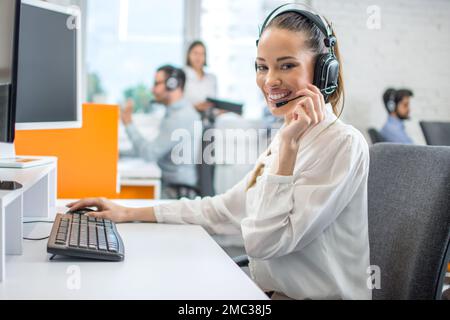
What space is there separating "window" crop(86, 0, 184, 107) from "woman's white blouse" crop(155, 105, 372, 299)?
3136mm

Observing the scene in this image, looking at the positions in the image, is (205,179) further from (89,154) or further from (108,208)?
(108,208)

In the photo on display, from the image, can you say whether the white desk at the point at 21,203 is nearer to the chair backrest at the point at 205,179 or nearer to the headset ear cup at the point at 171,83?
the chair backrest at the point at 205,179

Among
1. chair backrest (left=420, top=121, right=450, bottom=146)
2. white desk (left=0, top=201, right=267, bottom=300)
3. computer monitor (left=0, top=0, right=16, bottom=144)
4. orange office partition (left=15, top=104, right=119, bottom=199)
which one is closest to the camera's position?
white desk (left=0, top=201, right=267, bottom=300)

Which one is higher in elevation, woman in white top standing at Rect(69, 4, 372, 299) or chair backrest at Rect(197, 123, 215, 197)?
woman in white top standing at Rect(69, 4, 372, 299)

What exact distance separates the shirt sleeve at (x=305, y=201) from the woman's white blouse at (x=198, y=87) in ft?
8.75

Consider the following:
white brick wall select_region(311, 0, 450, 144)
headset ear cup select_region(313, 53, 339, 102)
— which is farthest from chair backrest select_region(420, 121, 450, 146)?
white brick wall select_region(311, 0, 450, 144)

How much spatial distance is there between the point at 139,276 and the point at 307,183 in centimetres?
34

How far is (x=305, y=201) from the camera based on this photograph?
97 cm

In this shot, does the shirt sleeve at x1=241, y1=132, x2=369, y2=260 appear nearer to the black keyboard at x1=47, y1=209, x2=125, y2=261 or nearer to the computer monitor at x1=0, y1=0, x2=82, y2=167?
the black keyboard at x1=47, y1=209, x2=125, y2=261

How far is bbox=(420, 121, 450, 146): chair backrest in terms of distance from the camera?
2365mm

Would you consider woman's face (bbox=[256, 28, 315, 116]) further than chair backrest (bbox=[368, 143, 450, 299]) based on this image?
Yes

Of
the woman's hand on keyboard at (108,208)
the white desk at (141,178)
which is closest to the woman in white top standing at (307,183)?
the woman's hand on keyboard at (108,208)

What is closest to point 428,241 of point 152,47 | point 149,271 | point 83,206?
point 149,271
